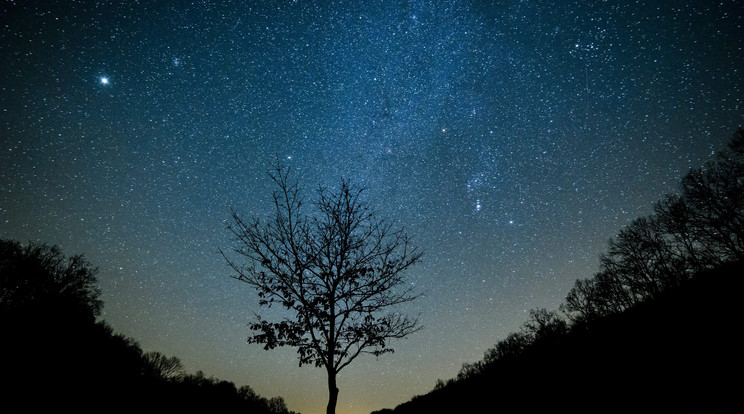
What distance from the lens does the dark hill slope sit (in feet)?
11.7

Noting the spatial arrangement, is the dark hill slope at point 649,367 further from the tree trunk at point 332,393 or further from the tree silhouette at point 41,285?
the tree silhouette at point 41,285

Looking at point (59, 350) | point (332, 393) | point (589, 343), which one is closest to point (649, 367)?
point (589, 343)

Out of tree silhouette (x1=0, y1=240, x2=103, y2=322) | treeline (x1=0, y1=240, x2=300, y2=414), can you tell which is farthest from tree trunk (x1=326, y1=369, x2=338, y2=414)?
tree silhouette (x1=0, y1=240, x2=103, y2=322)

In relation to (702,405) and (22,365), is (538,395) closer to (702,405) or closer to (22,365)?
(702,405)

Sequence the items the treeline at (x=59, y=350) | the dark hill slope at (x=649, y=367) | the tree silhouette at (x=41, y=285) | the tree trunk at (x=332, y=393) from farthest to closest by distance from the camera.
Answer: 1. the tree silhouette at (x=41, y=285)
2. the treeline at (x=59, y=350)
3. the tree trunk at (x=332, y=393)
4. the dark hill slope at (x=649, y=367)

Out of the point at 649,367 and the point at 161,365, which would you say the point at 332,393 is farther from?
the point at 161,365

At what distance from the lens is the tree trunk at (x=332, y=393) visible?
6.68m

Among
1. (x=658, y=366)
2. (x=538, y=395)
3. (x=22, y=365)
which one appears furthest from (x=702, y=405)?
(x=22, y=365)

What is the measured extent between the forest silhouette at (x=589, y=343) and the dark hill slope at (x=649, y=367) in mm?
29

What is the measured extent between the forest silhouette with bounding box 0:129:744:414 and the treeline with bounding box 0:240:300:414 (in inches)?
4.3

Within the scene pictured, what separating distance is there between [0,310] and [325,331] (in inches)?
1530

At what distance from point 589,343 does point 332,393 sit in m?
6.98

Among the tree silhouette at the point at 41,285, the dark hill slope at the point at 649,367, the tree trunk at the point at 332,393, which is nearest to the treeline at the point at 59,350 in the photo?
the tree silhouette at the point at 41,285

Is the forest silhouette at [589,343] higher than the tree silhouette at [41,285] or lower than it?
lower
